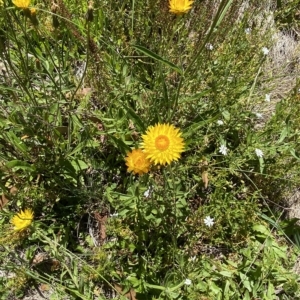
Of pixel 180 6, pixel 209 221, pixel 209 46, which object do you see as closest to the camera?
pixel 180 6

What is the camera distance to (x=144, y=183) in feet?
5.09

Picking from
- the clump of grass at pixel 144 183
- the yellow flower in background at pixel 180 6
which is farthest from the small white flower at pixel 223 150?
the yellow flower in background at pixel 180 6

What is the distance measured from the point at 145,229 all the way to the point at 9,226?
0.63 m

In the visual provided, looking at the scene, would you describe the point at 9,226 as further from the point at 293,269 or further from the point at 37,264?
the point at 293,269

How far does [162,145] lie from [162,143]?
0.01 m

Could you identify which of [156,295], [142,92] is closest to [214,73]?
[142,92]

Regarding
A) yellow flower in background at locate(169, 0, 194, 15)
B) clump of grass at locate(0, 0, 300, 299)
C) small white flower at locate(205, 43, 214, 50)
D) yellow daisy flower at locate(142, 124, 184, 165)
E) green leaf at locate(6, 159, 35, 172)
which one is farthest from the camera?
small white flower at locate(205, 43, 214, 50)

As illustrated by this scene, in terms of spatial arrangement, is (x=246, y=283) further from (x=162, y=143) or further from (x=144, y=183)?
(x=162, y=143)

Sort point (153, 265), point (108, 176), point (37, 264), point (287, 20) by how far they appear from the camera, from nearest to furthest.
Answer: point (153, 265) → point (37, 264) → point (108, 176) → point (287, 20)

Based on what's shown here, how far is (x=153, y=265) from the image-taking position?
1734 millimetres

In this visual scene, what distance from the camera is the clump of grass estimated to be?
171 cm

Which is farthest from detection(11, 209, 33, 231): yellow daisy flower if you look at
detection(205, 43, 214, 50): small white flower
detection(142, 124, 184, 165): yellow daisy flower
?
detection(205, 43, 214, 50): small white flower

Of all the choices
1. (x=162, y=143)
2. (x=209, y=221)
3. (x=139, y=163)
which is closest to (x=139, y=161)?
(x=139, y=163)

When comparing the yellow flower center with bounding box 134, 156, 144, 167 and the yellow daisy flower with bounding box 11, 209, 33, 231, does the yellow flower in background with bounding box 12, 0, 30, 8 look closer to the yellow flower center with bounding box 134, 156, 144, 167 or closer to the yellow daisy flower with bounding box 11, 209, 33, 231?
the yellow flower center with bounding box 134, 156, 144, 167
